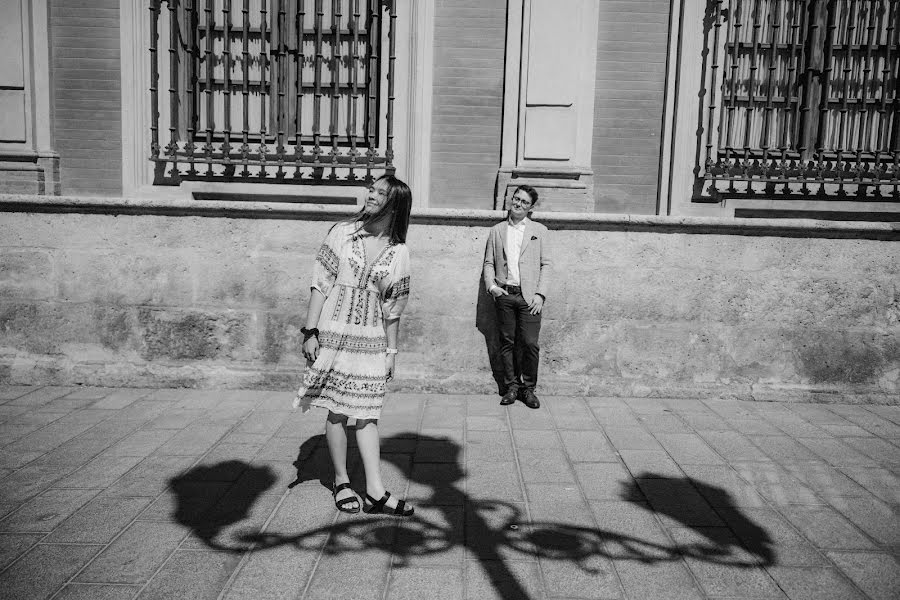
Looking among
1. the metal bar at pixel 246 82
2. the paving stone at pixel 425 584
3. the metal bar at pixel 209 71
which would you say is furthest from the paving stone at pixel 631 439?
the metal bar at pixel 209 71

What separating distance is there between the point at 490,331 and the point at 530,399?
2.64 ft

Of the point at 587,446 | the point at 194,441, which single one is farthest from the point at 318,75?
the point at 587,446

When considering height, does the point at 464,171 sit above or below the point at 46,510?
above

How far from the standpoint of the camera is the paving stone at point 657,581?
316cm

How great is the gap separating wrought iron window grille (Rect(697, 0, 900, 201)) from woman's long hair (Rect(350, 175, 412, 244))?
4.44 metres

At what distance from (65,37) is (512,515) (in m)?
6.72

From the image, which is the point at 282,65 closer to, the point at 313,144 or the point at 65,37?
the point at 313,144

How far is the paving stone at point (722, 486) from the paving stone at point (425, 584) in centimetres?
181

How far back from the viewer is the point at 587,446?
5289mm

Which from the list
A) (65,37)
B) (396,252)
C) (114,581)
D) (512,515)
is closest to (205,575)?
(114,581)

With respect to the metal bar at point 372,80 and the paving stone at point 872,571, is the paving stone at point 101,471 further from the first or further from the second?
the paving stone at point 872,571

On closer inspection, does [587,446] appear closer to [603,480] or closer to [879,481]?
[603,480]

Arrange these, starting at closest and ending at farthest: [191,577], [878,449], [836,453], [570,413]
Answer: [191,577] → [836,453] → [878,449] → [570,413]

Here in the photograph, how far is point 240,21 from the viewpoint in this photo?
7688 mm
